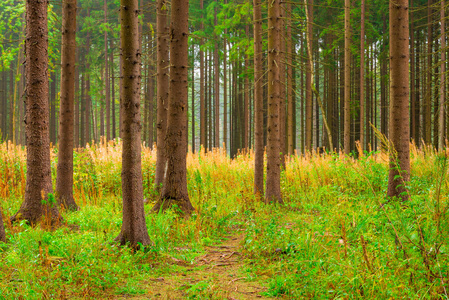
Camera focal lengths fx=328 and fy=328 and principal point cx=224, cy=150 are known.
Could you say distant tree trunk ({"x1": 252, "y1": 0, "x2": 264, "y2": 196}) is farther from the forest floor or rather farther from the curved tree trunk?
the forest floor

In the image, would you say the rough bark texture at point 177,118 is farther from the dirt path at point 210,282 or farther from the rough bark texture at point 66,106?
the rough bark texture at point 66,106

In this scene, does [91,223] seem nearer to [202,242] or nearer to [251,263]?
[202,242]

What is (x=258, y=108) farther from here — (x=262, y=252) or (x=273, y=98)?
(x=262, y=252)

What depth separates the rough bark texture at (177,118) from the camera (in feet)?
21.6

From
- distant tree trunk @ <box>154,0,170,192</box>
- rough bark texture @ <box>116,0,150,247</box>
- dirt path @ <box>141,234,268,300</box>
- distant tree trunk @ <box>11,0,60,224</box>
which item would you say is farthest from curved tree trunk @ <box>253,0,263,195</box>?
distant tree trunk @ <box>11,0,60,224</box>

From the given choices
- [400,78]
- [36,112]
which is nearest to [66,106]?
[36,112]

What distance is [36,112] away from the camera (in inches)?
209

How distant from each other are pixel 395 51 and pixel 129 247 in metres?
5.92

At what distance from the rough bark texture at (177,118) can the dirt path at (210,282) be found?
1791 mm

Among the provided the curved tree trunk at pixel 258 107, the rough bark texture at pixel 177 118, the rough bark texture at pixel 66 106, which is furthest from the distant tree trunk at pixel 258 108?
the rough bark texture at pixel 66 106

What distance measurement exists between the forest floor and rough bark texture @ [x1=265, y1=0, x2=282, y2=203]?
3331 millimetres

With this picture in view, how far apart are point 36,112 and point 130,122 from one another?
1.91 m

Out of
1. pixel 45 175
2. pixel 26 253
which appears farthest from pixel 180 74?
pixel 26 253

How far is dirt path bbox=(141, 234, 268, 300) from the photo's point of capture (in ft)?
11.3
